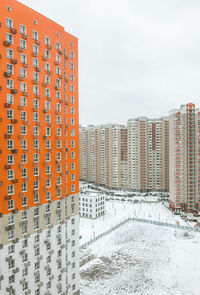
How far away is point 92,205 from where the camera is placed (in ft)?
233

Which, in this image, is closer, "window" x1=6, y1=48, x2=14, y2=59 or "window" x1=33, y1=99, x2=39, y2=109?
"window" x1=6, y1=48, x2=14, y2=59

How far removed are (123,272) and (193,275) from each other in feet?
38.3

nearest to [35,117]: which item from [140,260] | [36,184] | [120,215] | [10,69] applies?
[10,69]

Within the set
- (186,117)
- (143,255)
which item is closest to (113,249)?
(143,255)

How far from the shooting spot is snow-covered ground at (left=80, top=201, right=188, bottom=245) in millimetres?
61125

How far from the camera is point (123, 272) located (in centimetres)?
4081

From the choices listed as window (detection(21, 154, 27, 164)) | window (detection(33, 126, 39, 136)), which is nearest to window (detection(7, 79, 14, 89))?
window (detection(33, 126, 39, 136))

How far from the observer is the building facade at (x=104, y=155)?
359 ft

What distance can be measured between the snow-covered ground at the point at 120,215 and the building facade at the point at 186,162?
5901 mm

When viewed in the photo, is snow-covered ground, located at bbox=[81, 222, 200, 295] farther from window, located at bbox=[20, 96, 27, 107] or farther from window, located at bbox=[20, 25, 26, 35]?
window, located at bbox=[20, 25, 26, 35]

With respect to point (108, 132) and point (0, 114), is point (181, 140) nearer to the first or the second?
point (108, 132)

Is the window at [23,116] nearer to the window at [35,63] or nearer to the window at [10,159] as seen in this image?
the window at [10,159]

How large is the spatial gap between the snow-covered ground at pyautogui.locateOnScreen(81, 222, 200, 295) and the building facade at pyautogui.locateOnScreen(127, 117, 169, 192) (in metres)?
41.8

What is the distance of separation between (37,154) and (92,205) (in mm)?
49361
